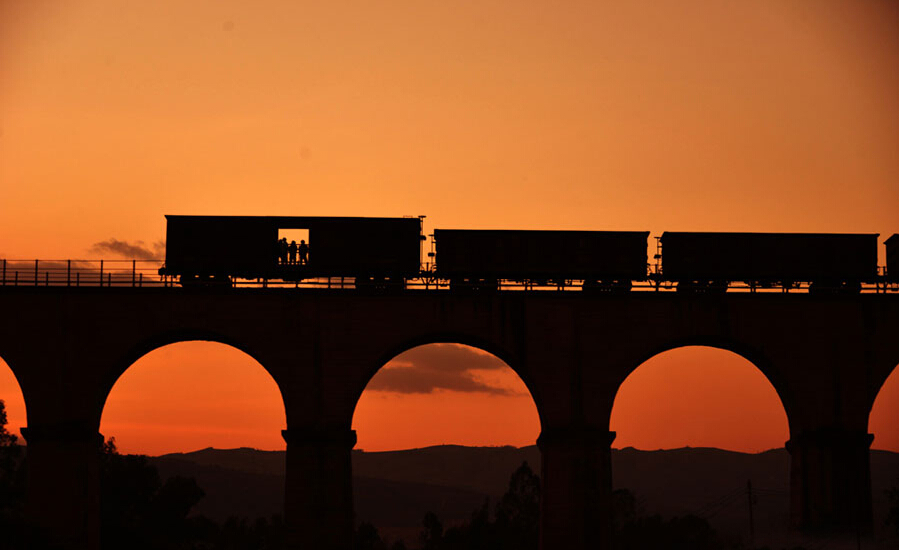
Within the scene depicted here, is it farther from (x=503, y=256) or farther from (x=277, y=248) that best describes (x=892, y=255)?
(x=277, y=248)

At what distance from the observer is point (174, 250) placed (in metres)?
56.0

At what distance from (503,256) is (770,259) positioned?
11969 millimetres

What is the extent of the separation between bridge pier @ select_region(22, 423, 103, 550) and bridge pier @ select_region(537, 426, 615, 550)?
1828 cm

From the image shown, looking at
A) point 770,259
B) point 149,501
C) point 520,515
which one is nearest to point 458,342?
point 770,259

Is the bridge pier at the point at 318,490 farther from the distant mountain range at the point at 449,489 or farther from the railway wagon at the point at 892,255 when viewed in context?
the distant mountain range at the point at 449,489

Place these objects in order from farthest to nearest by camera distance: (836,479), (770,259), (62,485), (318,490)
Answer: (770,259), (836,479), (318,490), (62,485)

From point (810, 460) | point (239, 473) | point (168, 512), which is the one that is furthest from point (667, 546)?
point (239, 473)

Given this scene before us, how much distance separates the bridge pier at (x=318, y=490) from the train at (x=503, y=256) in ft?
26.3

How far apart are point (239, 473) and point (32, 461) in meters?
129

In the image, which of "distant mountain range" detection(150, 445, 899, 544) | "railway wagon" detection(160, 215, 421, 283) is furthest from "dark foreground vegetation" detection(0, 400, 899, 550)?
"distant mountain range" detection(150, 445, 899, 544)

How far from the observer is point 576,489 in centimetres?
4984

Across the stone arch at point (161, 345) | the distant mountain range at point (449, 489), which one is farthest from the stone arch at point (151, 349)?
the distant mountain range at point (449, 489)

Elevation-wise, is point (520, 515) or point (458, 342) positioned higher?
point (458, 342)

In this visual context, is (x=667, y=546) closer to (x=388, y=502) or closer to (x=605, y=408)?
(x=605, y=408)
